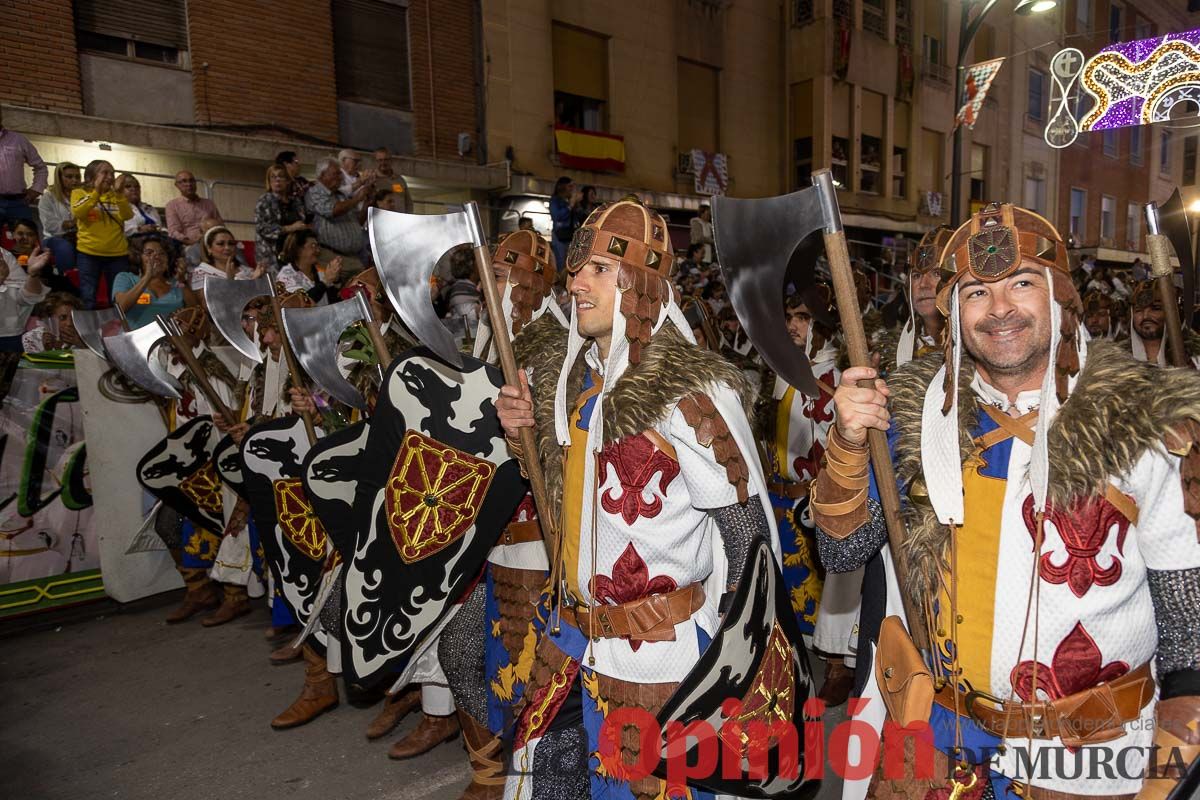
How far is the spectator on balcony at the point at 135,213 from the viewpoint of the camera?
7536 millimetres

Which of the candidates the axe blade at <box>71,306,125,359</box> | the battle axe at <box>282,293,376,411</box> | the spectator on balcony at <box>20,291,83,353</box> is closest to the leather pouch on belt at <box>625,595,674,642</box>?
the battle axe at <box>282,293,376,411</box>

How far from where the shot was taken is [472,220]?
2.43 m

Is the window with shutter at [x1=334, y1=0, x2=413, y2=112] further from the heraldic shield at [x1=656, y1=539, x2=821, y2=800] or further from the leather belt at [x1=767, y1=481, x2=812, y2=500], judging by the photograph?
the heraldic shield at [x1=656, y1=539, x2=821, y2=800]

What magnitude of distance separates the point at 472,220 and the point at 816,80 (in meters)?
18.1

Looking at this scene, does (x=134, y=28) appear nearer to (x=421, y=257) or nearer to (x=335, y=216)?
(x=335, y=216)

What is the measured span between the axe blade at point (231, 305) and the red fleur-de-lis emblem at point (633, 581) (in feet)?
8.60

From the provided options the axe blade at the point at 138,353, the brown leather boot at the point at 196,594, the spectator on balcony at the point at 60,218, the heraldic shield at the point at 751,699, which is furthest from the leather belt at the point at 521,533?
the spectator on balcony at the point at 60,218

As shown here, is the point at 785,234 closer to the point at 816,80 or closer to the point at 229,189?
the point at 229,189

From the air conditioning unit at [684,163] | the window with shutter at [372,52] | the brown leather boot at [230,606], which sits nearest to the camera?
the brown leather boot at [230,606]

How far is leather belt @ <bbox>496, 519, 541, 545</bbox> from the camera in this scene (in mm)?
3086

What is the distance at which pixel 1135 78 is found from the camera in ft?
28.7

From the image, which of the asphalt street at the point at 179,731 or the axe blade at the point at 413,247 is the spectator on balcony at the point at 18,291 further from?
the axe blade at the point at 413,247

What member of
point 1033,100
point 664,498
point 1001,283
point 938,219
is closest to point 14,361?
point 664,498

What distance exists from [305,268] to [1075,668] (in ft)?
22.1
